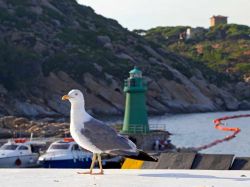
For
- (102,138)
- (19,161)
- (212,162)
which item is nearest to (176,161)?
Result: (212,162)

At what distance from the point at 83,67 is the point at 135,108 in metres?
94.8

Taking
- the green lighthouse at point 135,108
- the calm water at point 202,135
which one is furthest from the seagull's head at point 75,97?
the calm water at point 202,135

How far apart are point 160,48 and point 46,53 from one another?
41.0 meters

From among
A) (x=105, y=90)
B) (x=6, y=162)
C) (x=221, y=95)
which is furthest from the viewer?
(x=221, y=95)

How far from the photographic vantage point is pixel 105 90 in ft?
434

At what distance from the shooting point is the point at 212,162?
9586 mm

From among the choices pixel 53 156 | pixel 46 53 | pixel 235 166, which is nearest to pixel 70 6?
pixel 46 53

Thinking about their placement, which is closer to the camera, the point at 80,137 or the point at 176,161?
the point at 80,137

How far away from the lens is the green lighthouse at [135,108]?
4172cm

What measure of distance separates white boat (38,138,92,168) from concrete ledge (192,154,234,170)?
24583 millimetres
